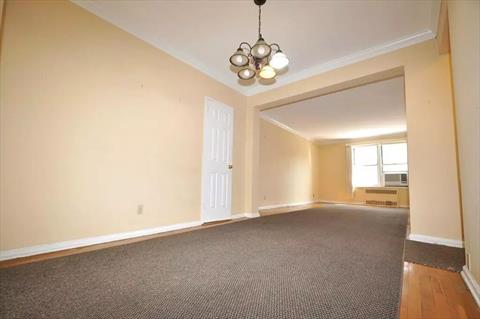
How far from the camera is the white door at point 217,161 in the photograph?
3.69 metres

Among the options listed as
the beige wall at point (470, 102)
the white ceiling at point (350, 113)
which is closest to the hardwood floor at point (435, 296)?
the beige wall at point (470, 102)

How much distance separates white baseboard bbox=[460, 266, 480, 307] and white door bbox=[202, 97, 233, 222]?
2.96m

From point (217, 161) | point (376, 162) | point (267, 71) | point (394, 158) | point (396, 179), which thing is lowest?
point (396, 179)

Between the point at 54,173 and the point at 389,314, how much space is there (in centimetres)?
277

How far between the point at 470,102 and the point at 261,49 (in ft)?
5.27

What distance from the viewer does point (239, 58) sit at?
92.1 inches

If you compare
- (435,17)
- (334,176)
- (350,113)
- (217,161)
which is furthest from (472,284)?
(334,176)

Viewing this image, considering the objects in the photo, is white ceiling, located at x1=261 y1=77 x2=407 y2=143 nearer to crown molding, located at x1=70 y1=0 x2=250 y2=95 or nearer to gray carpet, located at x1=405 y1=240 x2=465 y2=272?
crown molding, located at x1=70 y1=0 x2=250 y2=95

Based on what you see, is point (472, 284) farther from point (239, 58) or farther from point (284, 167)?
point (284, 167)

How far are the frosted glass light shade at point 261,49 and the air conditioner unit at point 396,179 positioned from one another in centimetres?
772

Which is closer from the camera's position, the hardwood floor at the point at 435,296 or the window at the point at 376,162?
the hardwood floor at the point at 435,296

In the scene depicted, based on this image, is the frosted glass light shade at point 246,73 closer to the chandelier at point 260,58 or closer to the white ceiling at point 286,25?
the chandelier at point 260,58

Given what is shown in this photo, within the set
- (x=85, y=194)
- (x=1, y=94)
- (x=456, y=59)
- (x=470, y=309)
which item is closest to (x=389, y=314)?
(x=470, y=309)

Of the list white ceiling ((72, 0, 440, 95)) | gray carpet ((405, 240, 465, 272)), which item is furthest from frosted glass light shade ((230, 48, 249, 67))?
gray carpet ((405, 240, 465, 272))
